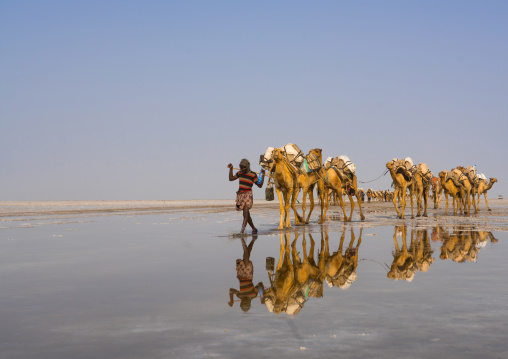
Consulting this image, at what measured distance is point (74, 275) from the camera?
9.20 meters

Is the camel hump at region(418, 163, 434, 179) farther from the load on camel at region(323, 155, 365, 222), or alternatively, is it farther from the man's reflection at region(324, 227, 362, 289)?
the man's reflection at region(324, 227, 362, 289)

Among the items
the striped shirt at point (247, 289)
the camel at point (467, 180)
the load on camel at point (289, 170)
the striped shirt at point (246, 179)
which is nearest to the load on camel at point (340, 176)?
the load on camel at point (289, 170)

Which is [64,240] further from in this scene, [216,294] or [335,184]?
[335,184]

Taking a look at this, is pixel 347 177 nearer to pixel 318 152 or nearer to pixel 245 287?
pixel 318 152

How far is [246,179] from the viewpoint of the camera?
56.6 feet

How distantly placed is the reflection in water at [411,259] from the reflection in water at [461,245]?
42 cm

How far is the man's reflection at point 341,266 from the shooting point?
8.17 metres

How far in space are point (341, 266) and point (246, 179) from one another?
25.8 ft

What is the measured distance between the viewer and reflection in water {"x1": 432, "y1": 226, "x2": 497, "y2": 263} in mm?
11172

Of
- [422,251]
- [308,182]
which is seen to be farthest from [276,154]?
[422,251]

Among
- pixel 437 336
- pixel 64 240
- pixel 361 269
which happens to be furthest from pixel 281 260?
pixel 64 240

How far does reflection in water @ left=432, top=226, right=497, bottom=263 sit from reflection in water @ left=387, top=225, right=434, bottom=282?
42 centimetres

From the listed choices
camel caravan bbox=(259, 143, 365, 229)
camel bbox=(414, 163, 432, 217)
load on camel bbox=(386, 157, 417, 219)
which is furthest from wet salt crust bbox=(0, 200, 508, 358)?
camel bbox=(414, 163, 432, 217)

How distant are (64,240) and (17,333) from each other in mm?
11266
